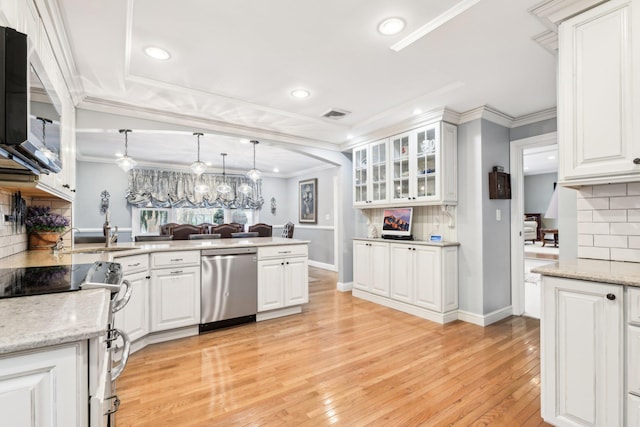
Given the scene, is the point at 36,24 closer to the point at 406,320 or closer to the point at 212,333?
the point at 212,333

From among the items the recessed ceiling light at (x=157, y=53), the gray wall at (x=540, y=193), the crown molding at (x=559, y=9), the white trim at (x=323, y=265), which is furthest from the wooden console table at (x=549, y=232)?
the recessed ceiling light at (x=157, y=53)

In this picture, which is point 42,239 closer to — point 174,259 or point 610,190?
point 174,259

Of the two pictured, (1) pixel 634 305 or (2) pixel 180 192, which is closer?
(1) pixel 634 305

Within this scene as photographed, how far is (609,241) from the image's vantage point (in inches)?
72.9

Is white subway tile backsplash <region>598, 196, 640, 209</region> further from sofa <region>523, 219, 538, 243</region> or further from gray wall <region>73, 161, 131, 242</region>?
sofa <region>523, 219, 538, 243</region>

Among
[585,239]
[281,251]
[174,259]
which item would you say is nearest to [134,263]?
[174,259]

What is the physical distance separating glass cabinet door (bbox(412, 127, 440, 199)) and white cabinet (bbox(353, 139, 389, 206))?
497 millimetres

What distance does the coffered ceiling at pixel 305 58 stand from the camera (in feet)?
5.97

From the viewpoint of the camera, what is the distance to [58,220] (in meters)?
2.64

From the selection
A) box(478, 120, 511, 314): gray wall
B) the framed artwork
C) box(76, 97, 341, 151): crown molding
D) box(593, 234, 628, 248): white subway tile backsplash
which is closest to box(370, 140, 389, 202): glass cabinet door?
box(76, 97, 341, 151): crown molding

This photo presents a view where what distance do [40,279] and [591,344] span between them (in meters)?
2.63

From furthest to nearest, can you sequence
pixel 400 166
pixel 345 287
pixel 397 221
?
pixel 345 287, pixel 397 221, pixel 400 166

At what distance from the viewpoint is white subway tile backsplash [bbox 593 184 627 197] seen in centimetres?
181

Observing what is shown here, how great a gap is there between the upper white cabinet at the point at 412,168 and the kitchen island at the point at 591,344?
1954mm
